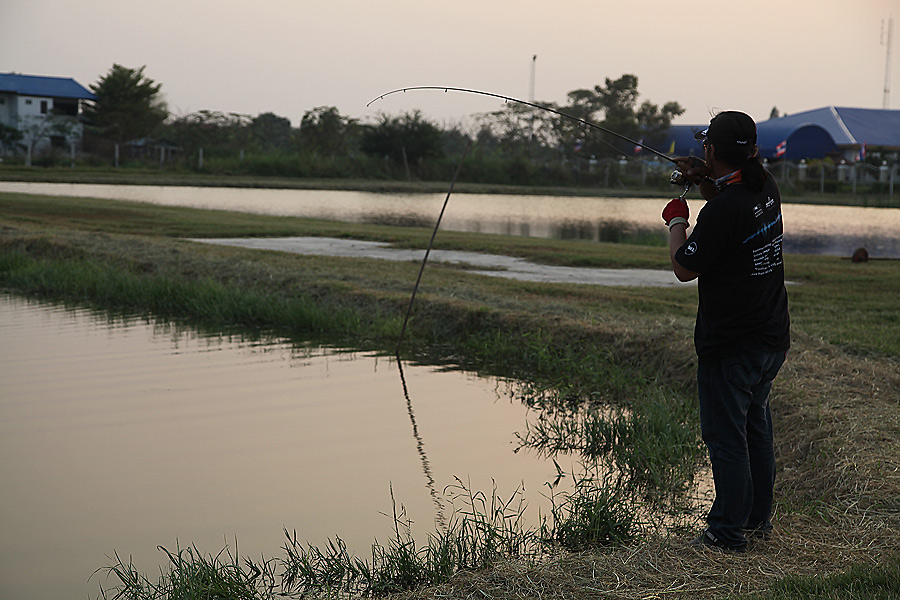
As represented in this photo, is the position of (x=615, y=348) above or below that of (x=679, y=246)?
below

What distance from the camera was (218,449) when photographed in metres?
6.14

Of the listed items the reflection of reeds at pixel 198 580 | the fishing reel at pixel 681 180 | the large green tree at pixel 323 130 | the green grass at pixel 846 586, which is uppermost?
the large green tree at pixel 323 130

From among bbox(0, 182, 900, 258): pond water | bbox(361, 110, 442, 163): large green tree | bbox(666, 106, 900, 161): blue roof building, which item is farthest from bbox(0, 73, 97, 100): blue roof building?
bbox(666, 106, 900, 161): blue roof building

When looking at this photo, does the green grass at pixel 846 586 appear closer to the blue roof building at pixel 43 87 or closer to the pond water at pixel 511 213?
the pond water at pixel 511 213

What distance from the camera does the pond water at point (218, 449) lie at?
4797mm

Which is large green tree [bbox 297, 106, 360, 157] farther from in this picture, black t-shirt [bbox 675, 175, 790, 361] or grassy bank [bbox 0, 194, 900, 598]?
black t-shirt [bbox 675, 175, 790, 361]

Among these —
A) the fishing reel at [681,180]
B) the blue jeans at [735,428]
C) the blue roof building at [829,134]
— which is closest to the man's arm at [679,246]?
the fishing reel at [681,180]

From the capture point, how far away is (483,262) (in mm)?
→ 15773

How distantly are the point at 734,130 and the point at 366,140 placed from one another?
5054 cm

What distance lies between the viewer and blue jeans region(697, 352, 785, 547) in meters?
3.98

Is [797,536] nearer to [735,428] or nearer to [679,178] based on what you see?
[735,428]

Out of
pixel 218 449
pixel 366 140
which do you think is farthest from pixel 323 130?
pixel 218 449

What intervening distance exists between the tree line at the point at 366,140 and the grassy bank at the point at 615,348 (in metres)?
29.3

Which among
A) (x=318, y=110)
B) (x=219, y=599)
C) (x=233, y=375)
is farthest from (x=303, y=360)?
(x=318, y=110)
